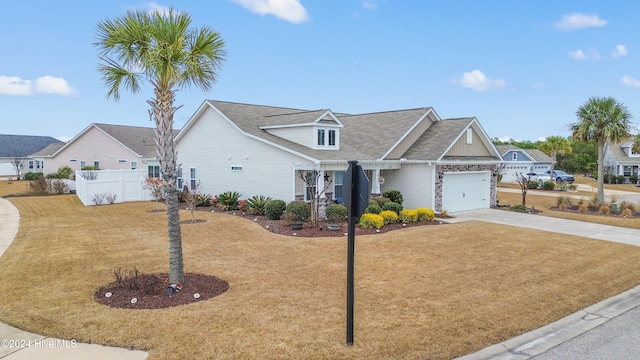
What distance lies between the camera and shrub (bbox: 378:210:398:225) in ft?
57.7

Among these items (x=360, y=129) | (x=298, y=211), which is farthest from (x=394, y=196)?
(x=360, y=129)

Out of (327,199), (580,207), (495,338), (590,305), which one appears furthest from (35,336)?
(580,207)

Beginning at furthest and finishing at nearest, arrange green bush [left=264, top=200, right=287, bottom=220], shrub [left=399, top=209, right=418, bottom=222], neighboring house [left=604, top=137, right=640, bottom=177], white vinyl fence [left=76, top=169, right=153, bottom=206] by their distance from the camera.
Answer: neighboring house [left=604, top=137, right=640, bottom=177] < white vinyl fence [left=76, top=169, right=153, bottom=206] < green bush [left=264, top=200, right=287, bottom=220] < shrub [left=399, top=209, right=418, bottom=222]

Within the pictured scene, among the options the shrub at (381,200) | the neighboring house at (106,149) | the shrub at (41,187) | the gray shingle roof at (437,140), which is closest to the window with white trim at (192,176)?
the shrub at (381,200)

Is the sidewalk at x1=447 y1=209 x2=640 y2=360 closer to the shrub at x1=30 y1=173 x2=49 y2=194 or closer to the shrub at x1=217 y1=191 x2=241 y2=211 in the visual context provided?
the shrub at x1=217 y1=191 x2=241 y2=211

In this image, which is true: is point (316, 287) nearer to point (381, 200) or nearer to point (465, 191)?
point (381, 200)

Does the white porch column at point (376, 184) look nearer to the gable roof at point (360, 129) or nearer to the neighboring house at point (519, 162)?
the gable roof at point (360, 129)

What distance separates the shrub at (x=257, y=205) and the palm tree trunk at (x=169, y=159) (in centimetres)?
1088

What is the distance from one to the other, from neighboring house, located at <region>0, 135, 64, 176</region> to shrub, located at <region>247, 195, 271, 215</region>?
166 ft

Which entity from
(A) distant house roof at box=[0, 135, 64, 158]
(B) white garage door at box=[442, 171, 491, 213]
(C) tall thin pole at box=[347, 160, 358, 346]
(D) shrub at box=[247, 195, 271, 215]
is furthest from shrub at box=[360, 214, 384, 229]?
(A) distant house roof at box=[0, 135, 64, 158]

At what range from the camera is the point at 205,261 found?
11.2 meters

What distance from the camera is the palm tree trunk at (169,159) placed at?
815 cm

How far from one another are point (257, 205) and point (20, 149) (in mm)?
65551

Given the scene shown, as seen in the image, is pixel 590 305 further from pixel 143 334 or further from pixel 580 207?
pixel 580 207
